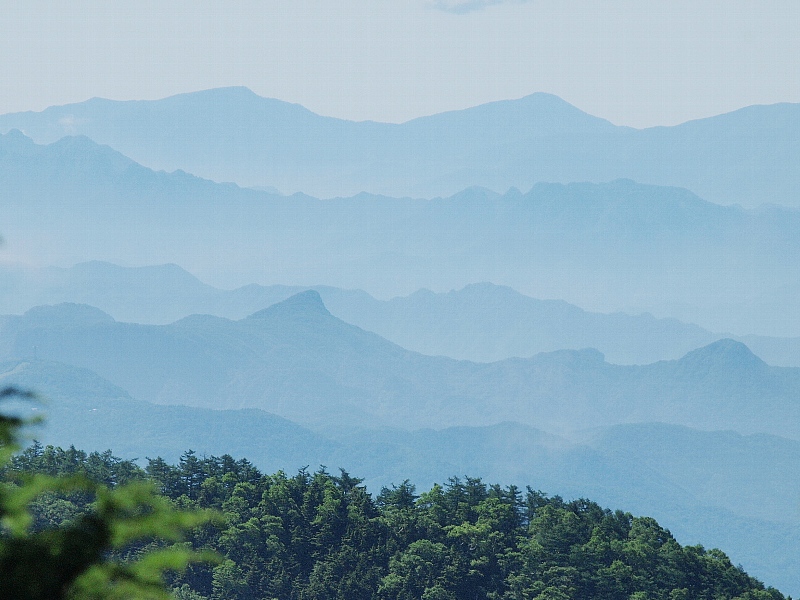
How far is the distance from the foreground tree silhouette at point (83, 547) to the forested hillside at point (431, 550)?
36.8m

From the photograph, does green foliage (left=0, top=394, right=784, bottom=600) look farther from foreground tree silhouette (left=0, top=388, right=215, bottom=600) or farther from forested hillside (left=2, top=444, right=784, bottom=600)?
foreground tree silhouette (left=0, top=388, right=215, bottom=600)

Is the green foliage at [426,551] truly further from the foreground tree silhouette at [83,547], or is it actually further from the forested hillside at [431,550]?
the foreground tree silhouette at [83,547]

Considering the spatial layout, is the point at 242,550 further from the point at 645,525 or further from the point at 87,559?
the point at 87,559

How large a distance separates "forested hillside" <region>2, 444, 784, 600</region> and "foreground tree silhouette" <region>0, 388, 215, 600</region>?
36774 millimetres

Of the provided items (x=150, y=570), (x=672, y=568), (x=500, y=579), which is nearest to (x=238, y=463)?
(x=500, y=579)

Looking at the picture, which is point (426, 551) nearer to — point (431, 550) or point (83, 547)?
point (431, 550)

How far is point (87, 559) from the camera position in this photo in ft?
20.6

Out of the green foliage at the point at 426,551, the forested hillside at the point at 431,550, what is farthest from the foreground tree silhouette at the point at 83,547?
the forested hillside at the point at 431,550

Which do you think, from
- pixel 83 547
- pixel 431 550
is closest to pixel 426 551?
pixel 431 550

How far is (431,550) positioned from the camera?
46.1 m

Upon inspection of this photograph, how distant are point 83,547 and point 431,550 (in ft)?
134

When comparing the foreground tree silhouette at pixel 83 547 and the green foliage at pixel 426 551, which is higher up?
the green foliage at pixel 426 551

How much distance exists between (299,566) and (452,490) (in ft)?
30.0

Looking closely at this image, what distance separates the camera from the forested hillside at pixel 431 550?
1759 inches
